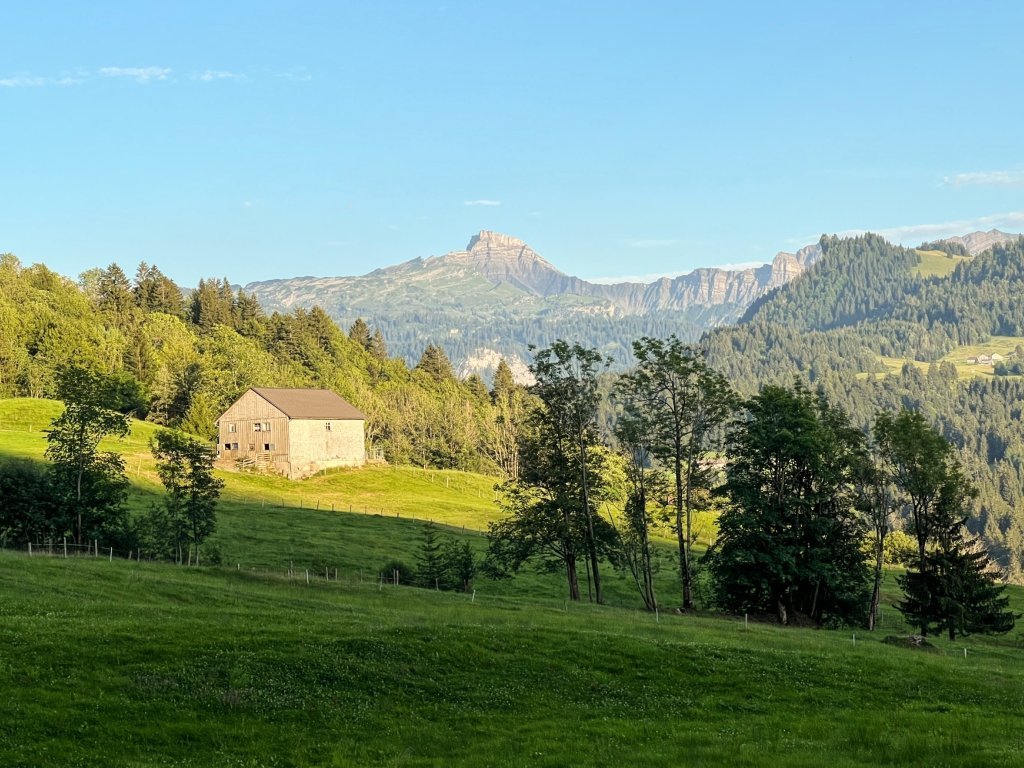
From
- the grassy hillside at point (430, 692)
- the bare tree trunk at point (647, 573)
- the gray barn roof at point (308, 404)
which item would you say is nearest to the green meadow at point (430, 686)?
the grassy hillside at point (430, 692)

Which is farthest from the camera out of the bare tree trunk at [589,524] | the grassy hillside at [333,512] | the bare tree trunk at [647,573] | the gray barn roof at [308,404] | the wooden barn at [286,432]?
the gray barn roof at [308,404]

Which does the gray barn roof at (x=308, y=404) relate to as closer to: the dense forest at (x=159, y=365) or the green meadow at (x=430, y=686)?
the dense forest at (x=159, y=365)

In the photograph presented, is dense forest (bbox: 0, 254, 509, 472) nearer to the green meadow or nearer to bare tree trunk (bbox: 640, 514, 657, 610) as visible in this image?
bare tree trunk (bbox: 640, 514, 657, 610)

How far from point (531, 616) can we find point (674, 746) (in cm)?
2355

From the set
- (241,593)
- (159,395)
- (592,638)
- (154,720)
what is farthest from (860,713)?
(159,395)

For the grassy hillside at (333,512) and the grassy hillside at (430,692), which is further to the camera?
the grassy hillside at (333,512)

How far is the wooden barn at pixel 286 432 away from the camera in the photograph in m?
128

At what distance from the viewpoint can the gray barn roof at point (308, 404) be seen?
12900cm

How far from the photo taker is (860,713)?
100 ft

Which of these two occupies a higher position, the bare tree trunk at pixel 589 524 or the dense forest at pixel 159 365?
the dense forest at pixel 159 365

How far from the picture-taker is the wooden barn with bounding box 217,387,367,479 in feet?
420

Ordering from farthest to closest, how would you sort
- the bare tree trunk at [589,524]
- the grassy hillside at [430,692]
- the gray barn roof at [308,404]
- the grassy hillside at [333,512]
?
the gray barn roof at [308,404]
the grassy hillside at [333,512]
the bare tree trunk at [589,524]
the grassy hillside at [430,692]

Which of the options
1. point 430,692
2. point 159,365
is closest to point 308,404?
point 159,365

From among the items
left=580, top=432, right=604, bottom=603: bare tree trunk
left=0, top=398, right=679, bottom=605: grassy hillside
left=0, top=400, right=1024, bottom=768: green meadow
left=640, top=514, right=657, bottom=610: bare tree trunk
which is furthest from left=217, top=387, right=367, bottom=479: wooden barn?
left=0, top=400, right=1024, bottom=768: green meadow
